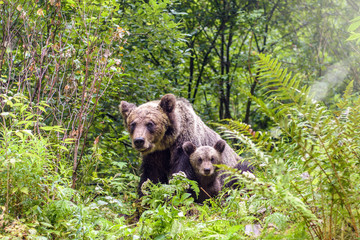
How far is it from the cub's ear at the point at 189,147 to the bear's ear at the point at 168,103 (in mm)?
605

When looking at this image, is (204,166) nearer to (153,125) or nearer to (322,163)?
(153,125)

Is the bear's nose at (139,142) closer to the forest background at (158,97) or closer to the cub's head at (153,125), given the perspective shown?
the cub's head at (153,125)

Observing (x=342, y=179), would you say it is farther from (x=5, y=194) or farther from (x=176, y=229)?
(x=5, y=194)

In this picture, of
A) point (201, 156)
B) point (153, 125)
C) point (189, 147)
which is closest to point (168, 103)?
point (153, 125)

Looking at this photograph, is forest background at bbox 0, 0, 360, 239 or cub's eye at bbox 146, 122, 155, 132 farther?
cub's eye at bbox 146, 122, 155, 132

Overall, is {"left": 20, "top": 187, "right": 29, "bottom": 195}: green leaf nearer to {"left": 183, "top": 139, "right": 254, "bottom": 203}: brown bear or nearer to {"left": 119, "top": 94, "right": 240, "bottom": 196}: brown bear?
{"left": 119, "top": 94, "right": 240, "bottom": 196}: brown bear

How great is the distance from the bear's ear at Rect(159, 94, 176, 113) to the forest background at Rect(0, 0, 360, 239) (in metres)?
0.74

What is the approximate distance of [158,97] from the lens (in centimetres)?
847

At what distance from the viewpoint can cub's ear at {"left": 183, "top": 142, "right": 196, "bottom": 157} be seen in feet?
19.0

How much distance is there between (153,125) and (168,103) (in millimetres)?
409

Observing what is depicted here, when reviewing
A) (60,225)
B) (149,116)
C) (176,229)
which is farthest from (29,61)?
(176,229)

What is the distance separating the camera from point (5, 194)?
125 inches

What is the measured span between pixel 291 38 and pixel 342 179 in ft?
35.0

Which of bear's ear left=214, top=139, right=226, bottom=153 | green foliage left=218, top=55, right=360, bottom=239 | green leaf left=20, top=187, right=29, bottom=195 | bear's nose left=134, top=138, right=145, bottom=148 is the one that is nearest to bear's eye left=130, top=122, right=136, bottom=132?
bear's nose left=134, top=138, right=145, bottom=148
